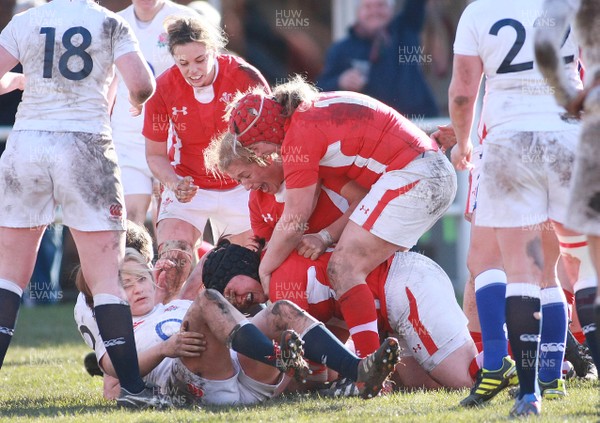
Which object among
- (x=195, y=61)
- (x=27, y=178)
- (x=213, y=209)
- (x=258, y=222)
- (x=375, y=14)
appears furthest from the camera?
(x=375, y=14)

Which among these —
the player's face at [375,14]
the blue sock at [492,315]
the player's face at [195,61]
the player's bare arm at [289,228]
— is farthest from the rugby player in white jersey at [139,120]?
the blue sock at [492,315]

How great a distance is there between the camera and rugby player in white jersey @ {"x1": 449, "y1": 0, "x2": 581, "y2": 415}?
14.1ft

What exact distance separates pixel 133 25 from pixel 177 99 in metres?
1.18

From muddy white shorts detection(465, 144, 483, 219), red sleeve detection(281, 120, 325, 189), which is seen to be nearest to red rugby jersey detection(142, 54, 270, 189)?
muddy white shorts detection(465, 144, 483, 219)

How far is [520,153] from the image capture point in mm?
4402

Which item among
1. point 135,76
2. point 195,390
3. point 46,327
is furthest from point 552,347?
point 46,327

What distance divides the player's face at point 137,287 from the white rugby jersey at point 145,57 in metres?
2.18

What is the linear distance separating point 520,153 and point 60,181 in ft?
6.62

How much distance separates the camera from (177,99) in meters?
6.70

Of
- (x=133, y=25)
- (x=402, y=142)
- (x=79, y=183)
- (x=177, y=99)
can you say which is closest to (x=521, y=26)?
(x=402, y=142)

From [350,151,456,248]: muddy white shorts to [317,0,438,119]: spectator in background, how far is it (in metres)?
4.71

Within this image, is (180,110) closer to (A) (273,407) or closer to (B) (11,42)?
(B) (11,42)

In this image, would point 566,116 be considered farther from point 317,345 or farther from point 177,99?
point 177,99

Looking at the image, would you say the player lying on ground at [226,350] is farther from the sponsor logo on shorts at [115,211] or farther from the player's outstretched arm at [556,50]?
the player's outstretched arm at [556,50]
